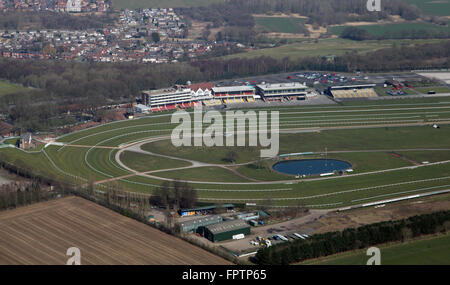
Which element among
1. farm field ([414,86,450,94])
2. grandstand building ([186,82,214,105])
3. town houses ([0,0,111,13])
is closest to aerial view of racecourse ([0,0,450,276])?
grandstand building ([186,82,214,105])

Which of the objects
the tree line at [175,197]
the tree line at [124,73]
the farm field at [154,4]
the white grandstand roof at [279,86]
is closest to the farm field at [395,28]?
the tree line at [124,73]

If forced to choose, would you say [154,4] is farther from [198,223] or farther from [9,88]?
[198,223]

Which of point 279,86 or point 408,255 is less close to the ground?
point 279,86

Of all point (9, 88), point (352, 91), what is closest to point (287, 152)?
point (352, 91)

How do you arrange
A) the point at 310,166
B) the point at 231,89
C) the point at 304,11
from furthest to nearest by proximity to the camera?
the point at 304,11 < the point at 231,89 < the point at 310,166

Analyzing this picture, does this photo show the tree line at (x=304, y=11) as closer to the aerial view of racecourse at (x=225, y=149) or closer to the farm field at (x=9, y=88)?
the aerial view of racecourse at (x=225, y=149)
